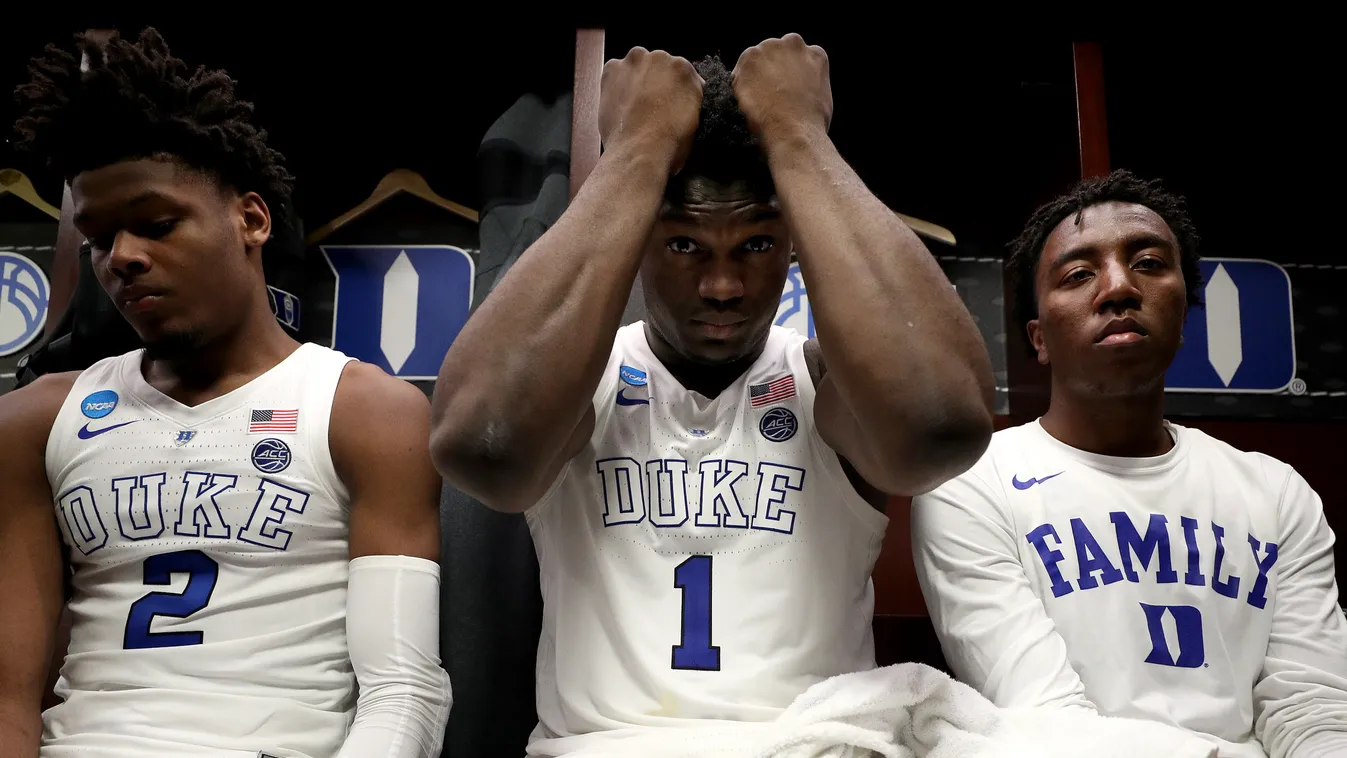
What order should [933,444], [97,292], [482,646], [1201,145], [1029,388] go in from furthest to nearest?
[1201,145] < [1029,388] < [97,292] < [482,646] < [933,444]

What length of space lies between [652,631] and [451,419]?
0.32 metres

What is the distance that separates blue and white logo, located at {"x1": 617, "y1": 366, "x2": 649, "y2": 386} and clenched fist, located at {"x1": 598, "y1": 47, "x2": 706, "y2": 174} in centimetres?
26

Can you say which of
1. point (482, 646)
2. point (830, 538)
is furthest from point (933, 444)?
point (482, 646)

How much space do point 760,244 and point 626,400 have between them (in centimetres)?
25

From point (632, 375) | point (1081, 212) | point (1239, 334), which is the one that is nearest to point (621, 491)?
point (632, 375)

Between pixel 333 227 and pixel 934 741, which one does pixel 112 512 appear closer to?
pixel 934 741

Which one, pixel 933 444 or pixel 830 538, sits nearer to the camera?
pixel 933 444

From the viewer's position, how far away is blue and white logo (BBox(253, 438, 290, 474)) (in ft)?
4.01

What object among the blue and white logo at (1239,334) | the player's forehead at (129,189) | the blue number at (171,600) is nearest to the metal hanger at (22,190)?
the player's forehead at (129,189)

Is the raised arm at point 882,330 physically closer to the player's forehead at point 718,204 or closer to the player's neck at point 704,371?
the player's forehead at point 718,204

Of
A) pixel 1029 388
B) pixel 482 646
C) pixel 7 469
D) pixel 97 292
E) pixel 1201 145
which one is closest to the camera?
pixel 7 469

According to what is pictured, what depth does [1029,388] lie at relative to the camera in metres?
1.88

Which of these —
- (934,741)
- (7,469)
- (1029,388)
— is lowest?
(934,741)

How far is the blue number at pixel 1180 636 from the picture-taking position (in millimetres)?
1240
